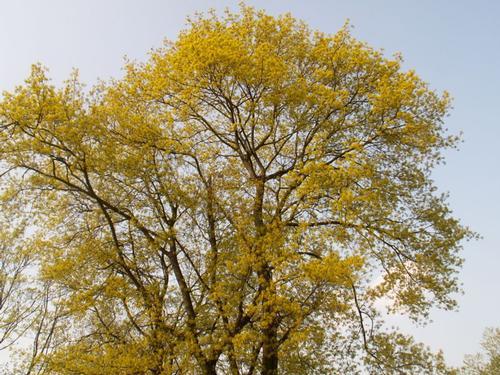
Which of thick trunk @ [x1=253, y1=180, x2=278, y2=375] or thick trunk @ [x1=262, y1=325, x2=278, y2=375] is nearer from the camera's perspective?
thick trunk @ [x1=253, y1=180, x2=278, y2=375]

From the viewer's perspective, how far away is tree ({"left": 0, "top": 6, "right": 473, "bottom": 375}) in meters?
13.2

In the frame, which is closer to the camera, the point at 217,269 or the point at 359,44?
the point at 217,269

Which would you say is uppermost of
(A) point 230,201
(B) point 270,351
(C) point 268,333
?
(A) point 230,201

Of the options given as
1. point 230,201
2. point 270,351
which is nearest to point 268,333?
point 270,351

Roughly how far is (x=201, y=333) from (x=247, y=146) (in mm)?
6715

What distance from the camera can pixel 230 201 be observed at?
15922mm

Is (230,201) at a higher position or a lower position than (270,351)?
higher

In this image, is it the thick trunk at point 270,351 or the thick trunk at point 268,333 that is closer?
the thick trunk at point 268,333

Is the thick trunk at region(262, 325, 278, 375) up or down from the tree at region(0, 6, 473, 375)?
down

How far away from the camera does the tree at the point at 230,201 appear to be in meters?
13.2

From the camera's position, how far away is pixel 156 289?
47.1 feet

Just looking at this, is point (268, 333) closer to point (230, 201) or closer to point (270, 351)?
point (270, 351)

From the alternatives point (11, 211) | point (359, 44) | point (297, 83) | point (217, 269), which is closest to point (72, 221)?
point (11, 211)

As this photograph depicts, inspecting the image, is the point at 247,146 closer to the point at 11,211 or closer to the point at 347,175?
the point at 347,175
